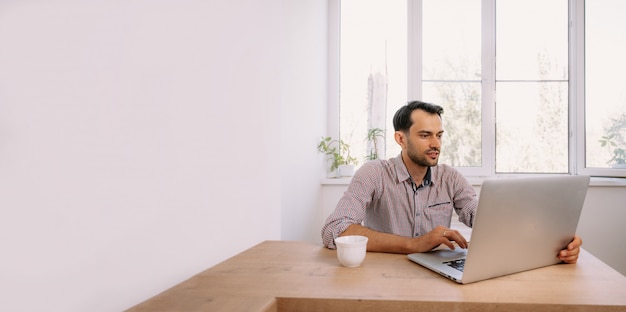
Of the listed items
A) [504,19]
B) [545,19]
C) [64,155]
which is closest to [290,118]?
[64,155]

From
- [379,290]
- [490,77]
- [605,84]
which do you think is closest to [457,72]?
[490,77]

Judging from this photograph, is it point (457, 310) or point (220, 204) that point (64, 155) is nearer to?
point (220, 204)

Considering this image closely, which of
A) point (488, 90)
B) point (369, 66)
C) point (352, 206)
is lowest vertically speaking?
point (352, 206)

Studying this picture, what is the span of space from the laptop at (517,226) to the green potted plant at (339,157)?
221 cm

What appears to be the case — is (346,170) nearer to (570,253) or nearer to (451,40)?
(451,40)

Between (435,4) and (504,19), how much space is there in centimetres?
63

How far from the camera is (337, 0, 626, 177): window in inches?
130

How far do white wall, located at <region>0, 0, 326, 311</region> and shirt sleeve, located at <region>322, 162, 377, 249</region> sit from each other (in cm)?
36

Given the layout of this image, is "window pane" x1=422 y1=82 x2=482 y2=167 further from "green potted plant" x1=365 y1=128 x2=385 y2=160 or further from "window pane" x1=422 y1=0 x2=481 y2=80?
"green potted plant" x1=365 y1=128 x2=385 y2=160

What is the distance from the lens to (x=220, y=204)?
4.50 feet

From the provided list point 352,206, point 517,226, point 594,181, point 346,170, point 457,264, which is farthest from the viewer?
point 346,170

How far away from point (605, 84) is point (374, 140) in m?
1.99

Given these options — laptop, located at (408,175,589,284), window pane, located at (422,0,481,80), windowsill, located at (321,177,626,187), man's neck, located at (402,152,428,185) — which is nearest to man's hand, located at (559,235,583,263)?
laptop, located at (408,175,589,284)

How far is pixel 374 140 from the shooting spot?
3.44 meters
